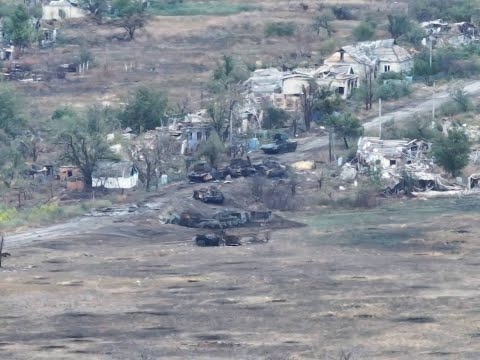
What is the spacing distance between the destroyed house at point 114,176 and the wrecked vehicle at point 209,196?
3.45m

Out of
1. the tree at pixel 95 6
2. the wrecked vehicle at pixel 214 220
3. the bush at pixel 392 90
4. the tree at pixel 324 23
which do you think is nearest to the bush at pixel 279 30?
the tree at pixel 324 23

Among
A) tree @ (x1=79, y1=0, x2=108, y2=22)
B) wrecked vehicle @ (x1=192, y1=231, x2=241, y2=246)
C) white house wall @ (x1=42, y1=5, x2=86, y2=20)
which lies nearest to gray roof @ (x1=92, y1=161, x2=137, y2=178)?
wrecked vehicle @ (x1=192, y1=231, x2=241, y2=246)

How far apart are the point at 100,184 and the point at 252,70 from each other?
26.5m

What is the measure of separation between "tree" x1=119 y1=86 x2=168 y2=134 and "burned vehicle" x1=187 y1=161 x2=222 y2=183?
7835 millimetres

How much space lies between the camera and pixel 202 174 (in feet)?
178

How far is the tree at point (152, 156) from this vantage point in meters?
53.7

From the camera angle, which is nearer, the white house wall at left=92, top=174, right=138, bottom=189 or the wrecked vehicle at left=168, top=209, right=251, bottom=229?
the wrecked vehicle at left=168, top=209, right=251, bottom=229

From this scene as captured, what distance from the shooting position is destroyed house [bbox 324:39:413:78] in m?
75.2

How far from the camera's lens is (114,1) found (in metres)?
95.2

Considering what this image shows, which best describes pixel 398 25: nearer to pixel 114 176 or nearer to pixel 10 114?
pixel 10 114

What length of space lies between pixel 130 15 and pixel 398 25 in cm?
1713

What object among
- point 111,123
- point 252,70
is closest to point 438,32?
point 252,70

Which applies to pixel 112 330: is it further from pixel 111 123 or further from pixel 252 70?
pixel 252 70

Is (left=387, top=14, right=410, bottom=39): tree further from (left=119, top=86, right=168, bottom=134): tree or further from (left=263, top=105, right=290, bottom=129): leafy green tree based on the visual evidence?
(left=119, top=86, right=168, bottom=134): tree
